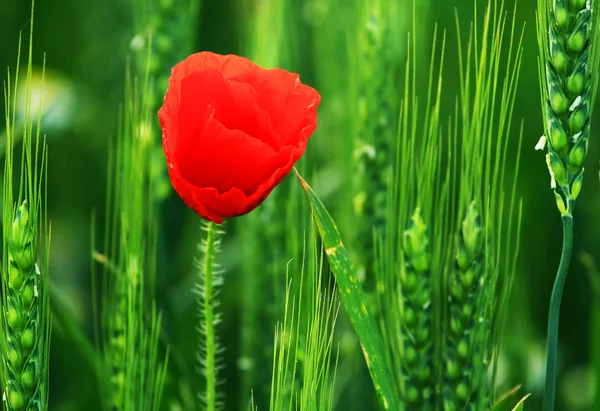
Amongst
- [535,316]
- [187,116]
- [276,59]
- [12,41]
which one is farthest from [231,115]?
[12,41]

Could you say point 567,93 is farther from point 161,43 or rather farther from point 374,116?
point 161,43

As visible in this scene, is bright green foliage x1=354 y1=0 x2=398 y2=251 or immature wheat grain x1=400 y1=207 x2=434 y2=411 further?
bright green foliage x1=354 y1=0 x2=398 y2=251

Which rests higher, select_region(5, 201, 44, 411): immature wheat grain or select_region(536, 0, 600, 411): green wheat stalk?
select_region(536, 0, 600, 411): green wheat stalk

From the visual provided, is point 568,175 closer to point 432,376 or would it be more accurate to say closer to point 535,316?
point 432,376

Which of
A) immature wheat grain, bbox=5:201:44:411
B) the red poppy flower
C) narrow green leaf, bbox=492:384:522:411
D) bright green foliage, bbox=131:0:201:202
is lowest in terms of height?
narrow green leaf, bbox=492:384:522:411

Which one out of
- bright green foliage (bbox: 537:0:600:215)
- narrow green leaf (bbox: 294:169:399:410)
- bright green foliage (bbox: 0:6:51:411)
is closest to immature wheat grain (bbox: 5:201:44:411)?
bright green foliage (bbox: 0:6:51:411)

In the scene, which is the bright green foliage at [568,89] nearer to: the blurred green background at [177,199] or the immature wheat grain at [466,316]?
the immature wheat grain at [466,316]

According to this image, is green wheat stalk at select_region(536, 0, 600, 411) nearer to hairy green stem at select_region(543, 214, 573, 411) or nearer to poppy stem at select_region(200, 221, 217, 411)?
hairy green stem at select_region(543, 214, 573, 411)

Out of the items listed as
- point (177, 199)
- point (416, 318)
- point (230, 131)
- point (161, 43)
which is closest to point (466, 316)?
point (416, 318)
